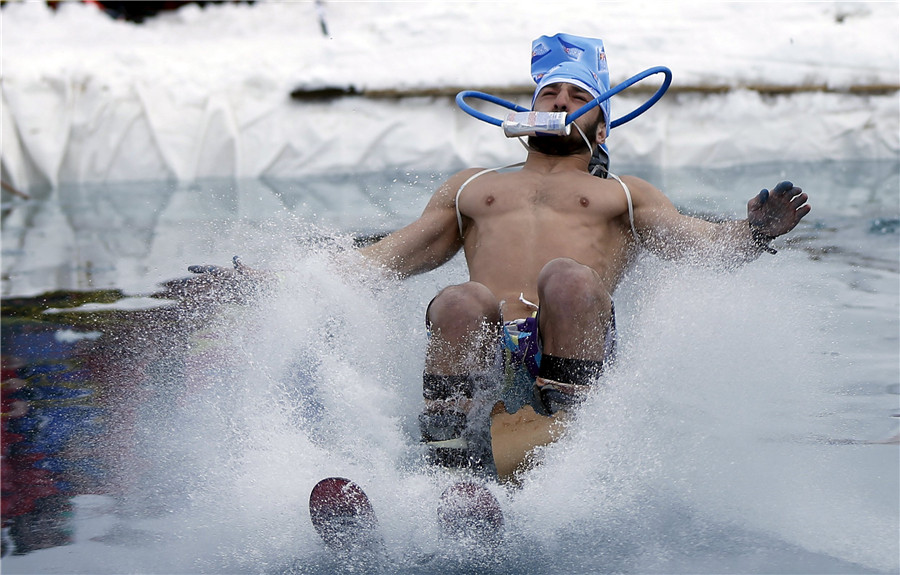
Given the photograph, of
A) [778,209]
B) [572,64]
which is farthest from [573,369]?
[572,64]

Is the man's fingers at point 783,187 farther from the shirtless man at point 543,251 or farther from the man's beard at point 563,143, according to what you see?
the man's beard at point 563,143

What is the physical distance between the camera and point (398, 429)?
2762mm

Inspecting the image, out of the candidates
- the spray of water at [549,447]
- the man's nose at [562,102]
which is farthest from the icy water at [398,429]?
the man's nose at [562,102]

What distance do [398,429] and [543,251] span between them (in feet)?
2.25

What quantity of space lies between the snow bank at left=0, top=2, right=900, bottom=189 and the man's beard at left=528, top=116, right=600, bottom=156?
15.2 feet

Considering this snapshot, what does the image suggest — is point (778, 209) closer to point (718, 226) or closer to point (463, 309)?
point (718, 226)

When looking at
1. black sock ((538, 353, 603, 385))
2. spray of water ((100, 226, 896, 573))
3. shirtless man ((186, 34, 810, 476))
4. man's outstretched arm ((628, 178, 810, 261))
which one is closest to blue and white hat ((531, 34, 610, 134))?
shirtless man ((186, 34, 810, 476))

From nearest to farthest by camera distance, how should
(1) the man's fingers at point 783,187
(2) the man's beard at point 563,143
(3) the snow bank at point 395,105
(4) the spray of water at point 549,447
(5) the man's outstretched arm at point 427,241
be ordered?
(4) the spray of water at point 549,447 < (1) the man's fingers at point 783,187 < (2) the man's beard at point 563,143 < (5) the man's outstretched arm at point 427,241 < (3) the snow bank at point 395,105

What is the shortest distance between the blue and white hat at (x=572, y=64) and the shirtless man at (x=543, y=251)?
0.01 m

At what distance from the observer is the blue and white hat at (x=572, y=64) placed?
11.0 feet

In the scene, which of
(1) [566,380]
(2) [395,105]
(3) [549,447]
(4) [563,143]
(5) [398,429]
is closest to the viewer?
(3) [549,447]

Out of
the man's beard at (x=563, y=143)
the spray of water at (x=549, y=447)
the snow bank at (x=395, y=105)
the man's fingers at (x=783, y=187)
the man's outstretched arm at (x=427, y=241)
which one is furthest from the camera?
the snow bank at (x=395, y=105)

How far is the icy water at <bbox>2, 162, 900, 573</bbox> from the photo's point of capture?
90.2 inches

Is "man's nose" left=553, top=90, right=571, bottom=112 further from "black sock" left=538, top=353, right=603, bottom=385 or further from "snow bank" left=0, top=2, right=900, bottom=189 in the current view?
"snow bank" left=0, top=2, right=900, bottom=189
